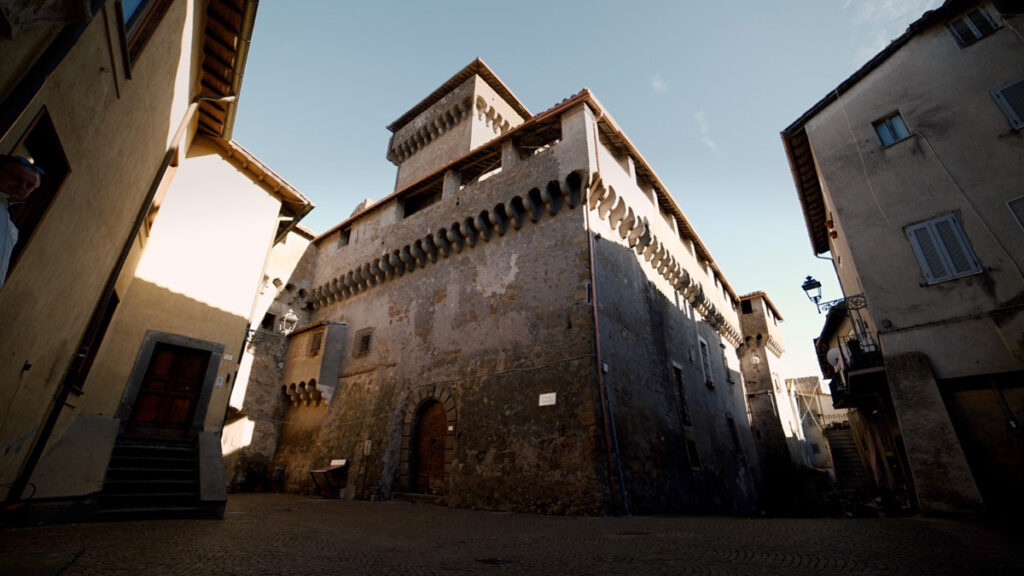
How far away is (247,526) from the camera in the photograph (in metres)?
6.02

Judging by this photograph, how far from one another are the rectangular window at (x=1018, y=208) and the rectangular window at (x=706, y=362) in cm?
939

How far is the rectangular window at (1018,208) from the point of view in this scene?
7.49 m

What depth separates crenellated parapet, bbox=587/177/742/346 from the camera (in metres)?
11.4

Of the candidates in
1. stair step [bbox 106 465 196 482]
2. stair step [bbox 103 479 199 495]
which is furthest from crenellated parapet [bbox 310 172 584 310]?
stair step [bbox 103 479 199 495]

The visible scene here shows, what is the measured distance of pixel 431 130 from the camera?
21.2m

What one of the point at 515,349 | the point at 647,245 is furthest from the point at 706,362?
the point at 515,349

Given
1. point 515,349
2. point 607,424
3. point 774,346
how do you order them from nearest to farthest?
point 607,424
point 515,349
point 774,346

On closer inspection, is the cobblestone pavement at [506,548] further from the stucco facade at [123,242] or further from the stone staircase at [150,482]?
the stucco facade at [123,242]

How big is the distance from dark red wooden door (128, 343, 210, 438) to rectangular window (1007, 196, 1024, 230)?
51.9ft

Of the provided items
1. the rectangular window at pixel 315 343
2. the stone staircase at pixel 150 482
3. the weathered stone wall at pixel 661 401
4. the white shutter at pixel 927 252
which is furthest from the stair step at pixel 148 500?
the white shutter at pixel 927 252

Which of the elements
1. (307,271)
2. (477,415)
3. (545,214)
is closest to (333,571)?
(477,415)

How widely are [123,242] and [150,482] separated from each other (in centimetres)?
391

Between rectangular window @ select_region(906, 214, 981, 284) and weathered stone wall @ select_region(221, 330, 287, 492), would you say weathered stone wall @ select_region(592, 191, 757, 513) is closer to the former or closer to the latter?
rectangular window @ select_region(906, 214, 981, 284)

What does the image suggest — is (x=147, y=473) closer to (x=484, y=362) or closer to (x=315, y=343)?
(x=484, y=362)
